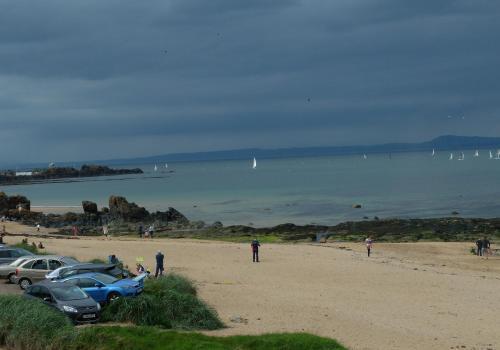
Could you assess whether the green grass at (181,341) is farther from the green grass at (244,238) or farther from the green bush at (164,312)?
the green grass at (244,238)

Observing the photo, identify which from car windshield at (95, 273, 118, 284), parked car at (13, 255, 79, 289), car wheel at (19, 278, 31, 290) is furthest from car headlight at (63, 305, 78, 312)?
car wheel at (19, 278, 31, 290)

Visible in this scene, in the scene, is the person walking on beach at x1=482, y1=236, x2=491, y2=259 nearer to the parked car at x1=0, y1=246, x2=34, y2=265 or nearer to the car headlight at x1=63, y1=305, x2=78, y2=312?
the parked car at x1=0, y1=246, x2=34, y2=265

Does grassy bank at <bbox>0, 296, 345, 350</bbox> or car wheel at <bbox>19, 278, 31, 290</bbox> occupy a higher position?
car wheel at <bbox>19, 278, 31, 290</bbox>

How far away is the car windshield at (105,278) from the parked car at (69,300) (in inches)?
66.3

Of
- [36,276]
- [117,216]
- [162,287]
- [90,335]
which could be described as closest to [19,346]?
[90,335]

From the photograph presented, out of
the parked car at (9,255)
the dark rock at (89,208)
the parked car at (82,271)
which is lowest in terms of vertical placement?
the parked car at (82,271)

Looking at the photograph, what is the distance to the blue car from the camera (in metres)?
20.1

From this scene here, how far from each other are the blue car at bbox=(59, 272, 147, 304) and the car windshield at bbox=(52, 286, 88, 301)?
1.02 metres

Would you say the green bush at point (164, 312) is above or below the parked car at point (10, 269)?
below

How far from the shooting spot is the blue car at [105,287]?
20.1 m

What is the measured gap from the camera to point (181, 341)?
15.4 m

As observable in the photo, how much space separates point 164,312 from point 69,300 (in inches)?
110

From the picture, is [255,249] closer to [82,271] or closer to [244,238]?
[82,271]

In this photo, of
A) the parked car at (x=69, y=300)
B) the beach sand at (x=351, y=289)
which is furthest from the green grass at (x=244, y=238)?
the parked car at (x=69, y=300)
